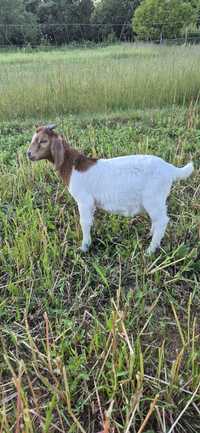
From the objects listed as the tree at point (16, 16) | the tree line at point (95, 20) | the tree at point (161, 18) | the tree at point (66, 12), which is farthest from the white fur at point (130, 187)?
the tree at point (66, 12)

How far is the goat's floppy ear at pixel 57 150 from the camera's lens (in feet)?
7.75

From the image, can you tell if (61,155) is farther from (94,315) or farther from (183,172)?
(94,315)

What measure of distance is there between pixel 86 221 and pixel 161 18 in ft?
49.6

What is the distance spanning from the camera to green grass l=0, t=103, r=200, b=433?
1672 millimetres

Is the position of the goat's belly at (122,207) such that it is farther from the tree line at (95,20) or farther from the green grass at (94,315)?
the tree line at (95,20)

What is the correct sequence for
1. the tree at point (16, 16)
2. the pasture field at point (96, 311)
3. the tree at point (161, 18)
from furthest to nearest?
the tree at point (16, 16) → the tree at point (161, 18) → the pasture field at point (96, 311)

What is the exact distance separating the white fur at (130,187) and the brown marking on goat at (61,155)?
0.03m

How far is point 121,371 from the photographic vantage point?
1786 mm

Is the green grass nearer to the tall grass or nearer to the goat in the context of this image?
the goat

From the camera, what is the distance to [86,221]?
2473 mm

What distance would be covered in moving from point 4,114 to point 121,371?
14.2 feet

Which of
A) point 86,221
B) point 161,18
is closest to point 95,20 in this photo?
point 161,18

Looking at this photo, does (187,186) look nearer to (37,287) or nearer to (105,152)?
(105,152)

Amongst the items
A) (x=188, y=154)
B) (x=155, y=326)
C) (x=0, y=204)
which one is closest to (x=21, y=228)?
(x=0, y=204)
